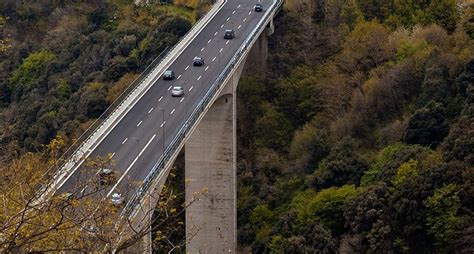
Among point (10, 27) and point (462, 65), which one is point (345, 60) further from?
point (10, 27)

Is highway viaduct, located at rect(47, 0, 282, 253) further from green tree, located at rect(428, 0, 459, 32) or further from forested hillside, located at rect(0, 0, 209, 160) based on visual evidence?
green tree, located at rect(428, 0, 459, 32)

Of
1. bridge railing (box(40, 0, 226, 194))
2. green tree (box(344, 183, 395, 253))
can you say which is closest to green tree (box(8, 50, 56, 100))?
bridge railing (box(40, 0, 226, 194))

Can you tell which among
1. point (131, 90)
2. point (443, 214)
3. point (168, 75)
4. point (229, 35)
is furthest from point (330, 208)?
point (229, 35)

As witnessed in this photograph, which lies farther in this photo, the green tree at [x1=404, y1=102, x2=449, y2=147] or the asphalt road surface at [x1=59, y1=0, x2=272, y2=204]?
the green tree at [x1=404, y1=102, x2=449, y2=147]

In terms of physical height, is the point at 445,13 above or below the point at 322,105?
above

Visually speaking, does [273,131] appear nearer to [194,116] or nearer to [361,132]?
[361,132]

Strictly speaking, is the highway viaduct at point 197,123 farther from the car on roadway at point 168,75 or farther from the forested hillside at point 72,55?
the forested hillside at point 72,55
